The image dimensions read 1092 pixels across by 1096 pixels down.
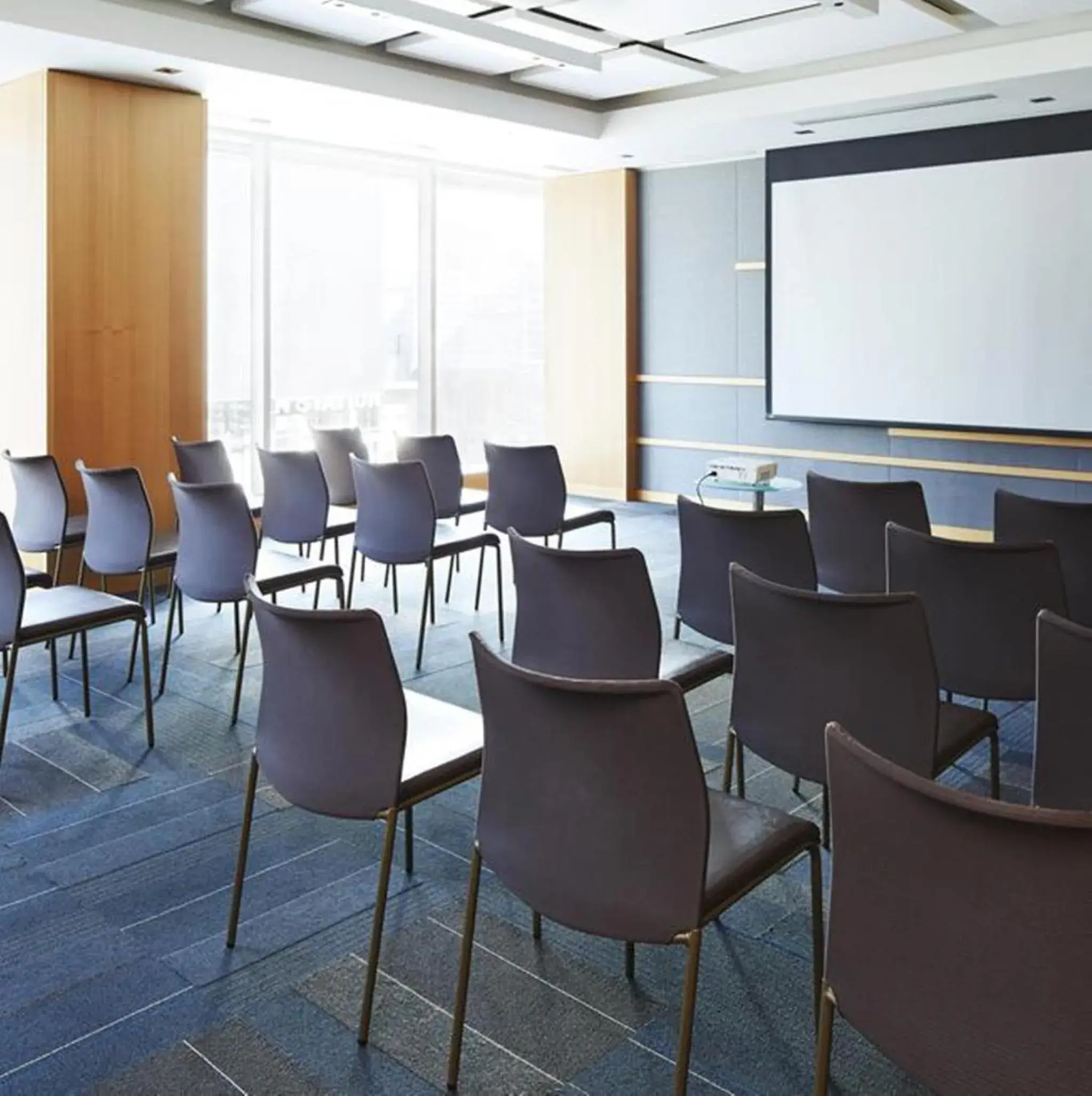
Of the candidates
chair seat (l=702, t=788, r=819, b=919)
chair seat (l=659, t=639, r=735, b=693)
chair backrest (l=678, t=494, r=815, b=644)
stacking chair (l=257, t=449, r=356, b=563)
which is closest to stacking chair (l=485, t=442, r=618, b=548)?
stacking chair (l=257, t=449, r=356, b=563)

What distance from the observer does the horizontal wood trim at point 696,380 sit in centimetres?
951

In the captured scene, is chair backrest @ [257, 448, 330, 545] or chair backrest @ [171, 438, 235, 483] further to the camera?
chair backrest @ [171, 438, 235, 483]

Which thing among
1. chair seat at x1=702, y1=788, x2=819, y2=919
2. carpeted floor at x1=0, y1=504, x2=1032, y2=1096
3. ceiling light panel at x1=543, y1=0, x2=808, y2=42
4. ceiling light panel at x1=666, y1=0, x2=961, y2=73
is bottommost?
carpeted floor at x1=0, y1=504, x2=1032, y2=1096

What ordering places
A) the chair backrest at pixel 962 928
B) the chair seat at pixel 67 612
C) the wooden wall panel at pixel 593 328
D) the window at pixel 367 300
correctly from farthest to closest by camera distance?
1. the wooden wall panel at pixel 593 328
2. the window at pixel 367 300
3. the chair seat at pixel 67 612
4. the chair backrest at pixel 962 928

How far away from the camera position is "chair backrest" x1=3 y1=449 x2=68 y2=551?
5.47 m

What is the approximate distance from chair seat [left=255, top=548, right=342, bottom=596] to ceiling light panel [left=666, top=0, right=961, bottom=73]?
3582 millimetres

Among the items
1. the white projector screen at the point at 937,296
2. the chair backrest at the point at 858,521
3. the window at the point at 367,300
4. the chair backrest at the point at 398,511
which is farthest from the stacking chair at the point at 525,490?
the white projector screen at the point at 937,296

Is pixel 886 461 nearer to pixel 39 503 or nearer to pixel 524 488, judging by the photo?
pixel 524 488

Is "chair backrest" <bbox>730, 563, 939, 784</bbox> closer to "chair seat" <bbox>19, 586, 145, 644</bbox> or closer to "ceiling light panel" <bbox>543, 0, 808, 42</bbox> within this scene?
"chair seat" <bbox>19, 586, 145, 644</bbox>

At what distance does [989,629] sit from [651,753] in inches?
71.9

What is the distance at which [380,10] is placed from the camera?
5.72 meters

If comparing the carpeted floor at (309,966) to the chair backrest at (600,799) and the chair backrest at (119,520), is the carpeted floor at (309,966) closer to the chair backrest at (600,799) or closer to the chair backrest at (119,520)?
the chair backrest at (600,799)

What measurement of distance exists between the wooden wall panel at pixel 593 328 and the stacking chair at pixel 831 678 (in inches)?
293

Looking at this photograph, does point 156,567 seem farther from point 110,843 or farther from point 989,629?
point 989,629
